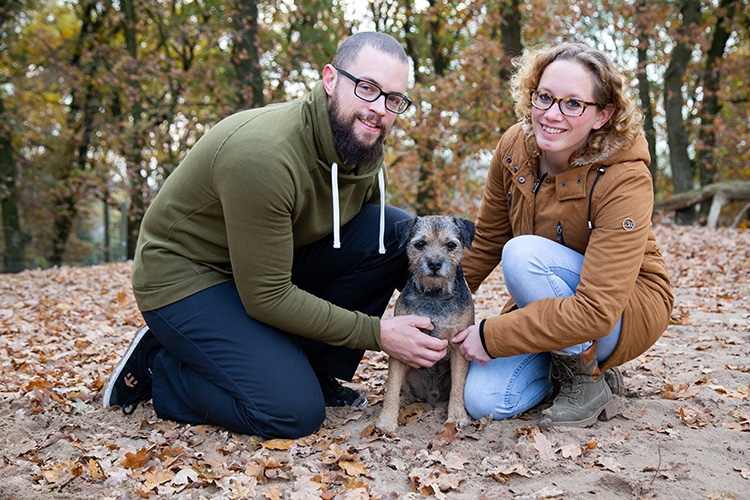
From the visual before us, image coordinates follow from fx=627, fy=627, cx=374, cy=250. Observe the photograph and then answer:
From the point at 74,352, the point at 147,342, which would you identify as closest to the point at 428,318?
the point at 147,342

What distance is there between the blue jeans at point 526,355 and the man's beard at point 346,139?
97cm

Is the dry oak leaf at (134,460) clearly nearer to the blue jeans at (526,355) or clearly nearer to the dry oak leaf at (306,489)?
the dry oak leaf at (306,489)

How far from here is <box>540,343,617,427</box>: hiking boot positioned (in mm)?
3432

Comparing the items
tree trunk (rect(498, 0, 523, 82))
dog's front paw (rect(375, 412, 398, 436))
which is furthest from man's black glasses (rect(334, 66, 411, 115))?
tree trunk (rect(498, 0, 523, 82))

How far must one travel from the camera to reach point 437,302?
3.81 meters

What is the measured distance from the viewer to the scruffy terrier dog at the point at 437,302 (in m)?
3.72

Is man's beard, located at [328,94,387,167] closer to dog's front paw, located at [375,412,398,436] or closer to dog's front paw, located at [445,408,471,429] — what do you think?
dog's front paw, located at [375,412,398,436]

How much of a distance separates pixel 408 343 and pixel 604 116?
63.5 inches

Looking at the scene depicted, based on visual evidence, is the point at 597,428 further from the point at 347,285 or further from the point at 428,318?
the point at 347,285

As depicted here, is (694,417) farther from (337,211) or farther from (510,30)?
(510,30)

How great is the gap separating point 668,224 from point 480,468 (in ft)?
40.7

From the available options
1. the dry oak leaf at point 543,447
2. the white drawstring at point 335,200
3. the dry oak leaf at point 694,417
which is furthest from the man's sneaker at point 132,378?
the dry oak leaf at point 694,417

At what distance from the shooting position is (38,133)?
52.6 ft

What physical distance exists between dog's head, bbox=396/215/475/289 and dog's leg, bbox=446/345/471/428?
17.4 inches
